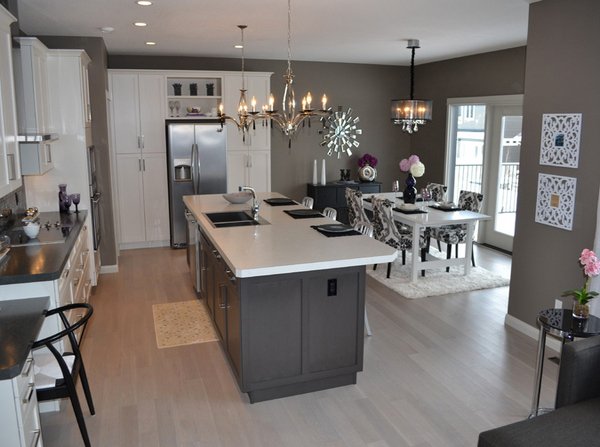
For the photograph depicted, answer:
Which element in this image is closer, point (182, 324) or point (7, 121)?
point (7, 121)

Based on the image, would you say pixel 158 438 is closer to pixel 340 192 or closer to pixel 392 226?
pixel 392 226

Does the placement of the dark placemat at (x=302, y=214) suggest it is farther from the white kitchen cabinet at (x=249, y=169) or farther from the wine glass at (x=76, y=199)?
the white kitchen cabinet at (x=249, y=169)

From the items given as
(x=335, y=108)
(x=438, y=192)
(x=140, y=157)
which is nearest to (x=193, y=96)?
(x=140, y=157)

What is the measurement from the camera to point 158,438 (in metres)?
3.11

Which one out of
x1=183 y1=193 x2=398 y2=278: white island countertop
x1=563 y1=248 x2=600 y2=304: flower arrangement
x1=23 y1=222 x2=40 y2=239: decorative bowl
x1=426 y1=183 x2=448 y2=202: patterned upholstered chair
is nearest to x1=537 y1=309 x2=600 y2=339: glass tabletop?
x1=563 y1=248 x2=600 y2=304: flower arrangement

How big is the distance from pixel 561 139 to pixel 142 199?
551cm

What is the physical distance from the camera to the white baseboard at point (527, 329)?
169 inches

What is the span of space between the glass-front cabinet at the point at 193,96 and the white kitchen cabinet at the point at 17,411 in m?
5.61

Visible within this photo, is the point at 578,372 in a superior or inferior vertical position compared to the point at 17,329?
inferior

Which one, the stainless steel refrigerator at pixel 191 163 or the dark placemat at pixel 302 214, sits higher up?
the stainless steel refrigerator at pixel 191 163

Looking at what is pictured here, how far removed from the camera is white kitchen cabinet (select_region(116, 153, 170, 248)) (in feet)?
24.4

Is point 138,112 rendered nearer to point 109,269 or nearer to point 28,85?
point 109,269

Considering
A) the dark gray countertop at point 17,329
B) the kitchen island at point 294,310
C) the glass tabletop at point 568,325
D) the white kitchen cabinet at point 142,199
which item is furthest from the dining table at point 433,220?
the dark gray countertop at point 17,329

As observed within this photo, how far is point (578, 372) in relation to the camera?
2666mm
